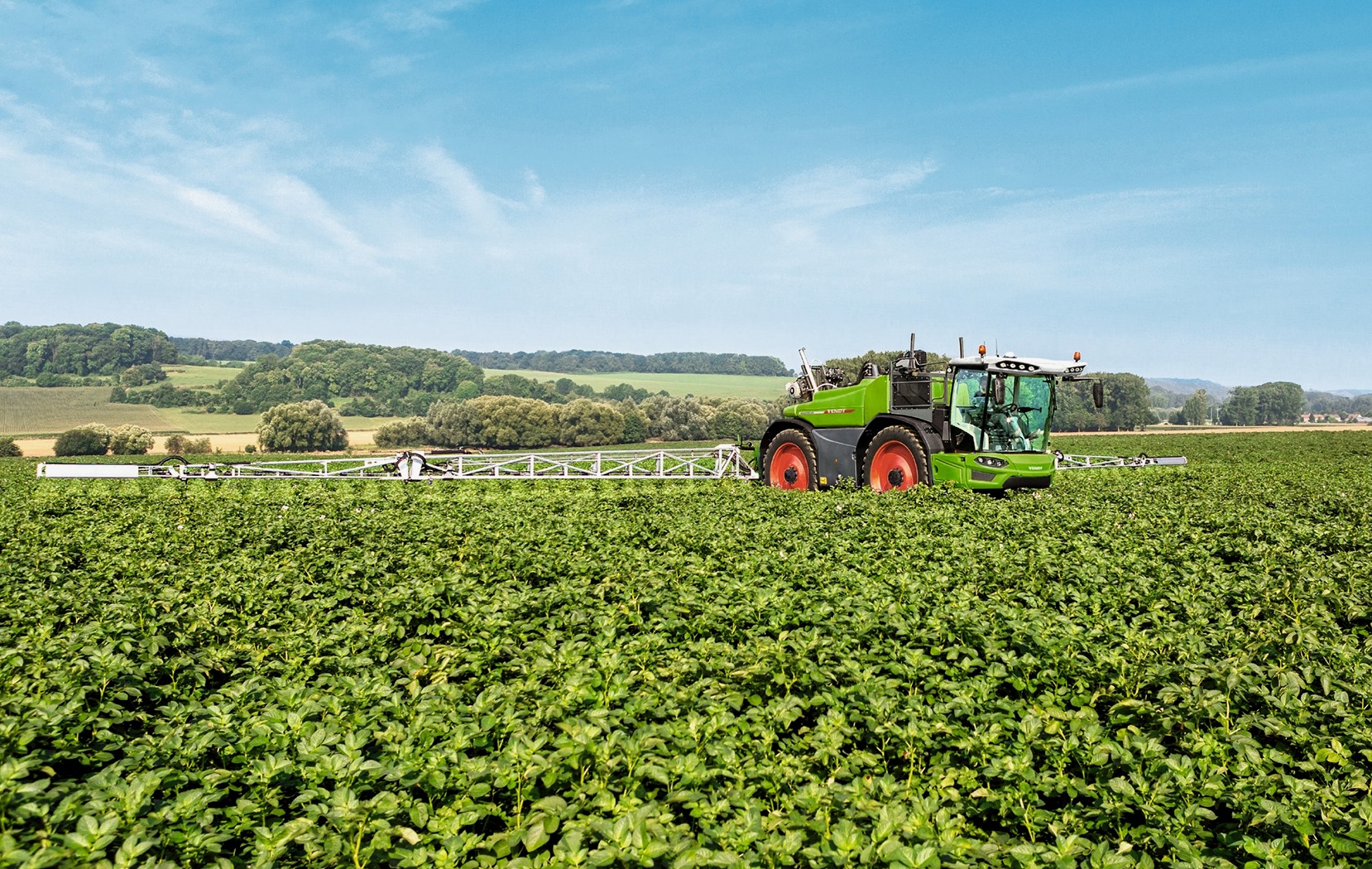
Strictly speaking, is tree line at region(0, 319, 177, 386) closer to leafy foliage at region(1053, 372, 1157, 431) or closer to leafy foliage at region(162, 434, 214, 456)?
leafy foliage at region(162, 434, 214, 456)

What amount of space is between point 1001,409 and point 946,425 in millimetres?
1042

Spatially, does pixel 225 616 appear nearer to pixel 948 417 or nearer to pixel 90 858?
pixel 90 858

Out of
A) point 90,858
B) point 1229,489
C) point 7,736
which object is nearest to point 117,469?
point 7,736

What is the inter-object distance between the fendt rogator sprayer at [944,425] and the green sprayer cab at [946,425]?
0.7 inches

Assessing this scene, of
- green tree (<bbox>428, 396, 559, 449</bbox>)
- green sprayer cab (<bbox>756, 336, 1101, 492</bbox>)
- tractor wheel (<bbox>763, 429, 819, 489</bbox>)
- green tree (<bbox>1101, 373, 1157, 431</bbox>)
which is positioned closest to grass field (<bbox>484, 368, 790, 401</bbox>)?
green tree (<bbox>1101, 373, 1157, 431</bbox>)

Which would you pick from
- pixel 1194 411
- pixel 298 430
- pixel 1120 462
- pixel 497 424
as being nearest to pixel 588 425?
pixel 497 424

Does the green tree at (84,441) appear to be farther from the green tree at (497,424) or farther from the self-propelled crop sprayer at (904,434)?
the self-propelled crop sprayer at (904,434)

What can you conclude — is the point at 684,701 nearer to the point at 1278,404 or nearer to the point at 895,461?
the point at 895,461

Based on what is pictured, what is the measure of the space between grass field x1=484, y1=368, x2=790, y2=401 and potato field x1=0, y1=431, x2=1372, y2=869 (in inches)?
4254

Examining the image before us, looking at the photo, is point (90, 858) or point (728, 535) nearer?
point (90, 858)

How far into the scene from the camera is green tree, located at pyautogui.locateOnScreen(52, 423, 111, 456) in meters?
60.3

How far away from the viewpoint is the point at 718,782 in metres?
3.90

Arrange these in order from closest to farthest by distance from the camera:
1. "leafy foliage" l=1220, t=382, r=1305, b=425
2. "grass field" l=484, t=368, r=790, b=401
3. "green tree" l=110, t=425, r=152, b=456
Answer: "green tree" l=110, t=425, r=152, b=456 → "grass field" l=484, t=368, r=790, b=401 → "leafy foliage" l=1220, t=382, r=1305, b=425

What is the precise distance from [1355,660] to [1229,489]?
41.6 ft
